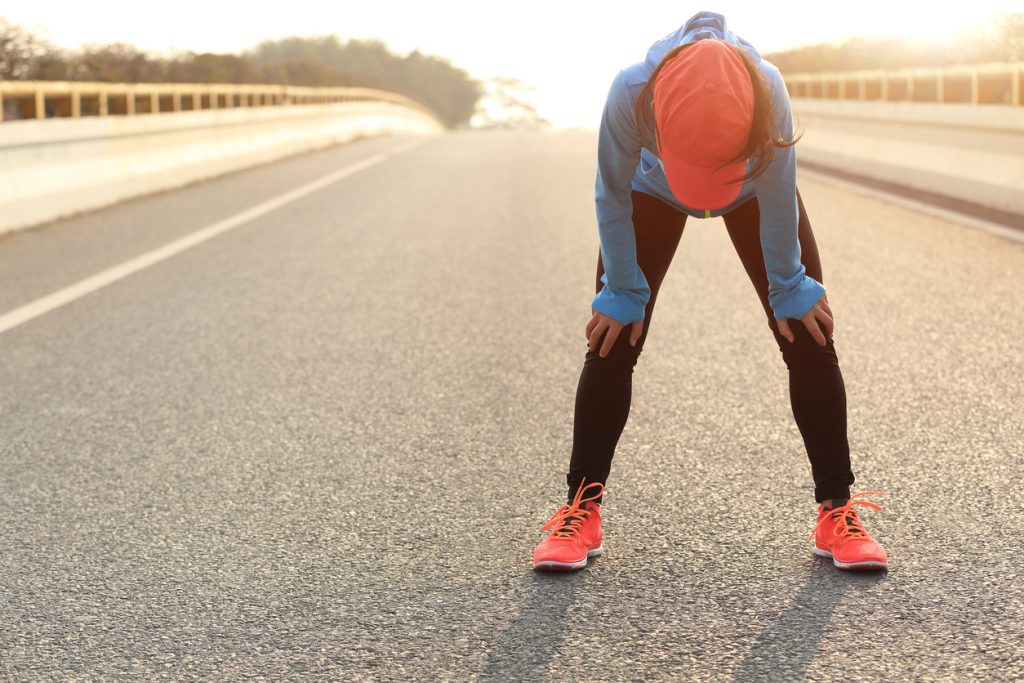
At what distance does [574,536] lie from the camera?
362cm

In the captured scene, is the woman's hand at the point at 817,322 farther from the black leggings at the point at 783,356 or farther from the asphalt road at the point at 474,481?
the asphalt road at the point at 474,481

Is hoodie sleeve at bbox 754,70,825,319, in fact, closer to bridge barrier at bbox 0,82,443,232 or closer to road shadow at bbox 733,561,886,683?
road shadow at bbox 733,561,886,683

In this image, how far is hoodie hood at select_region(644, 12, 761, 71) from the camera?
3.27 metres

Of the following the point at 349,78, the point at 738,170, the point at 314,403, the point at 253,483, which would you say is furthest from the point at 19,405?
the point at 349,78

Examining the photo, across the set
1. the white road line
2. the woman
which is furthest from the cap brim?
the white road line

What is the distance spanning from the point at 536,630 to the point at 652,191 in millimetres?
1228

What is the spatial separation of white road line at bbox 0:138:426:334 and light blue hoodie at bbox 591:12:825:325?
185 inches

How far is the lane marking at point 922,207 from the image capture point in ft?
32.1

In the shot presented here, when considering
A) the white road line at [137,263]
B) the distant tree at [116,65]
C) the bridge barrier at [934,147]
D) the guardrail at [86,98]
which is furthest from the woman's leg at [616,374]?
the distant tree at [116,65]

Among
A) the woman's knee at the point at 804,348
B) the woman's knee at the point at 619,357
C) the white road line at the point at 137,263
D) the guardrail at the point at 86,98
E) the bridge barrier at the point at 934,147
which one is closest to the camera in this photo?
the woman's knee at the point at 804,348

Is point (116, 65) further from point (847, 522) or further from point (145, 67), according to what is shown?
point (847, 522)

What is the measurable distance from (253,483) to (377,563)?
0.95m

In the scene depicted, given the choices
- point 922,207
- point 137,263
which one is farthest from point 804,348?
point 922,207

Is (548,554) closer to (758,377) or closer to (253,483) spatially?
(253,483)
